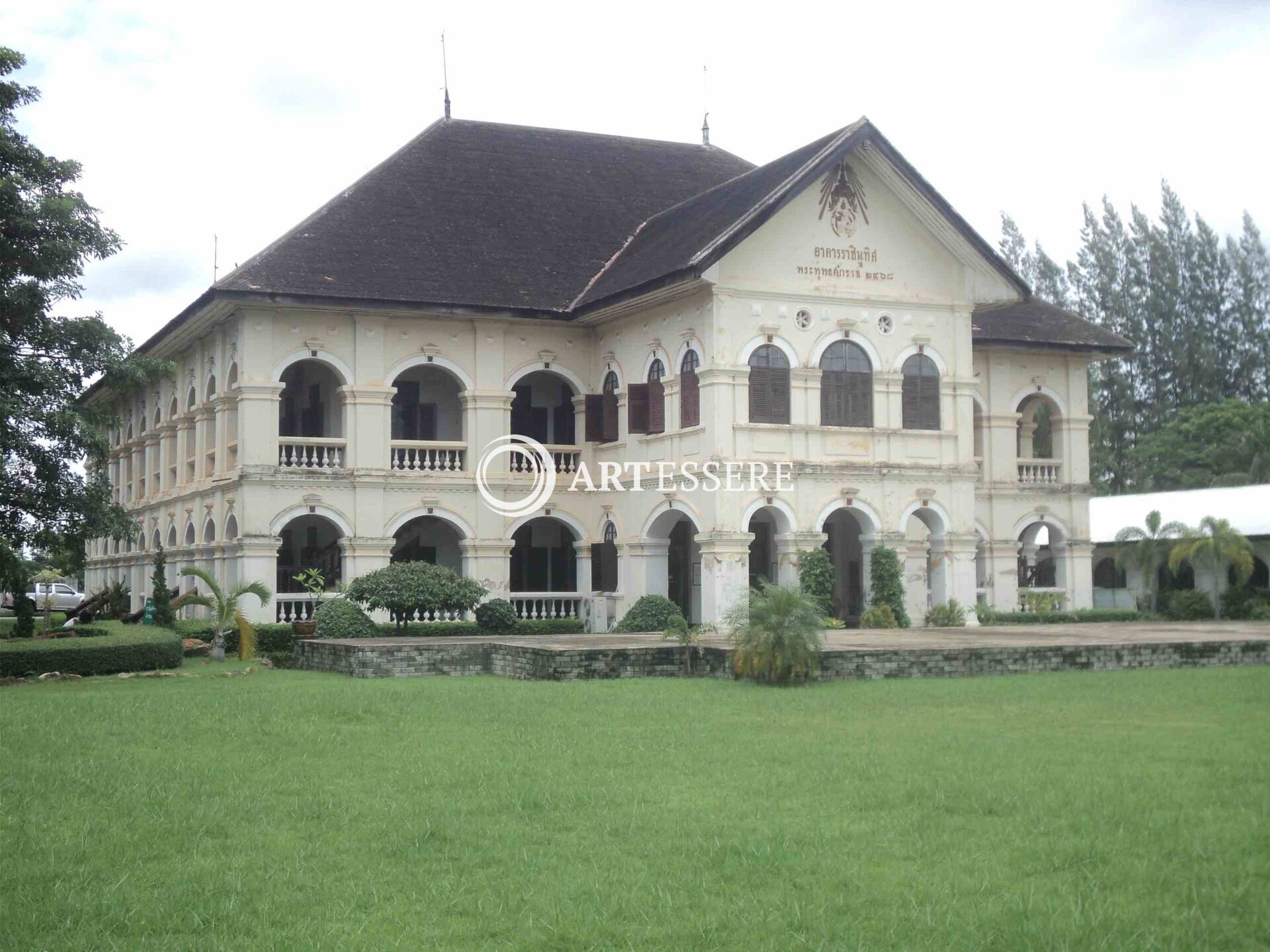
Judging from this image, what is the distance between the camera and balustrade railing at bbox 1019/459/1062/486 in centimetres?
3325

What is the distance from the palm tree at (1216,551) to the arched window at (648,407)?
1479cm

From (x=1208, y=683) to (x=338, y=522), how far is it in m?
17.0

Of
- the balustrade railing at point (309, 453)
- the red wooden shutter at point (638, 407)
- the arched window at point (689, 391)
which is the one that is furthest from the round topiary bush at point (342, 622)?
the arched window at point (689, 391)

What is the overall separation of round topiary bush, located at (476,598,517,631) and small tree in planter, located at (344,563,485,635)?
1.03 meters

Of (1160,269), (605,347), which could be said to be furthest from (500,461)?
(1160,269)

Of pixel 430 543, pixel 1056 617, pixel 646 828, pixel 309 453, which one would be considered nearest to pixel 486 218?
pixel 309 453

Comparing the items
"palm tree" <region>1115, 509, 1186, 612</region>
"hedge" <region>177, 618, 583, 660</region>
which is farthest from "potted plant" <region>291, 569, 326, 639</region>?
"palm tree" <region>1115, 509, 1186, 612</region>

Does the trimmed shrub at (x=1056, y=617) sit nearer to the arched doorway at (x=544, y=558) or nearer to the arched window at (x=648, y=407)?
the arched window at (x=648, y=407)

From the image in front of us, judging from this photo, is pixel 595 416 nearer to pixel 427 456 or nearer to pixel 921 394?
pixel 427 456

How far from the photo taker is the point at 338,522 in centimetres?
2864

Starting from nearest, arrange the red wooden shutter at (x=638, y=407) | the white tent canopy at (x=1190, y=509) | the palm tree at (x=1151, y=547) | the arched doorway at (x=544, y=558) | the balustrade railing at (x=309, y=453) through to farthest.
A: the red wooden shutter at (x=638, y=407)
the balustrade railing at (x=309, y=453)
the arched doorway at (x=544, y=558)
the palm tree at (x=1151, y=547)
the white tent canopy at (x=1190, y=509)

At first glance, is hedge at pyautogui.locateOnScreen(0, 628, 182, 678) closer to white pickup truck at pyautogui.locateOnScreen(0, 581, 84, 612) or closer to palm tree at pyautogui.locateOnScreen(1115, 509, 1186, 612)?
palm tree at pyautogui.locateOnScreen(1115, 509, 1186, 612)

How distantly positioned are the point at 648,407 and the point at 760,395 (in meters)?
2.30

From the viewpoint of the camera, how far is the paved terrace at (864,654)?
60.6ft
